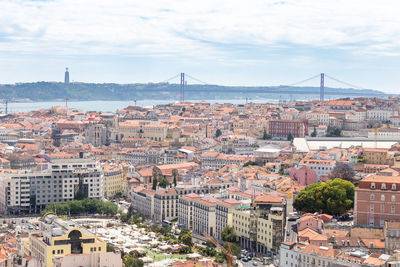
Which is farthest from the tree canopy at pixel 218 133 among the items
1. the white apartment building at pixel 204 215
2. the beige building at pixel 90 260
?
the beige building at pixel 90 260

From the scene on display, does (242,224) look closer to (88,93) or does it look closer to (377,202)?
(377,202)

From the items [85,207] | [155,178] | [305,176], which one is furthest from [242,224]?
[155,178]

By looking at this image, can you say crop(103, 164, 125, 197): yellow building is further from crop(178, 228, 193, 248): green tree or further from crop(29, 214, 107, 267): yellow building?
crop(29, 214, 107, 267): yellow building

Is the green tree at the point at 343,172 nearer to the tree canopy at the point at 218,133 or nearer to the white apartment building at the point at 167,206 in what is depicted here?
the white apartment building at the point at 167,206

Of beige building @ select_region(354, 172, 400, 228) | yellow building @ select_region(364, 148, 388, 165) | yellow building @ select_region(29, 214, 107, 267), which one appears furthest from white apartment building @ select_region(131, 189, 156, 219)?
yellow building @ select_region(364, 148, 388, 165)

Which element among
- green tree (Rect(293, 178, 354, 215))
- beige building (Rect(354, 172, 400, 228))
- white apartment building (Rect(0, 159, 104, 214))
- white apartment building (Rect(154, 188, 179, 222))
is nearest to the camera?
beige building (Rect(354, 172, 400, 228))
